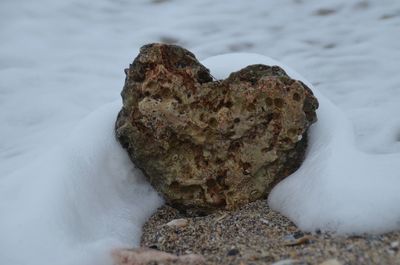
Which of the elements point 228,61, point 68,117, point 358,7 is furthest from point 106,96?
point 358,7

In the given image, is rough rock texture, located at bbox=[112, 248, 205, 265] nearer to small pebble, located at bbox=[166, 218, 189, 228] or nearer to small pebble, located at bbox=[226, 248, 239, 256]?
small pebble, located at bbox=[226, 248, 239, 256]

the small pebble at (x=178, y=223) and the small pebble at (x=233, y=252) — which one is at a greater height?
the small pebble at (x=178, y=223)

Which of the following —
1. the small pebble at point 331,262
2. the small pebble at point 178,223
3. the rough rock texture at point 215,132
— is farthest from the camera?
the rough rock texture at point 215,132

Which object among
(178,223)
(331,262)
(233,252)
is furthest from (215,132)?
(331,262)

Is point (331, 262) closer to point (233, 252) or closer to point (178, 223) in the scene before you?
point (233, 252)

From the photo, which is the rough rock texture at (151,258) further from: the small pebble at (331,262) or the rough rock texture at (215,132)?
the rough rock texture at (215,132)

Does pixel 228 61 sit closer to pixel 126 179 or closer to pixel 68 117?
pixel 126 179

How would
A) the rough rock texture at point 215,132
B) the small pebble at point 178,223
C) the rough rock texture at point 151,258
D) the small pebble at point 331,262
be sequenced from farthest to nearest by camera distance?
the rough rock texture at point 215,132 → the small pebble at point 178,223 → the rough rock texture at point 151,258 → the small pebble at point 331,262

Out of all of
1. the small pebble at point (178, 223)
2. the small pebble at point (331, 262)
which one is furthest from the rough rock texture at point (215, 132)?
the small pebble at point (331, 262)

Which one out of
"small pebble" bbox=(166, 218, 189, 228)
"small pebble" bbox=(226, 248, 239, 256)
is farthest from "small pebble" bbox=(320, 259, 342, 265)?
"small pebble" bbox=(166, 218, 189, 228)
